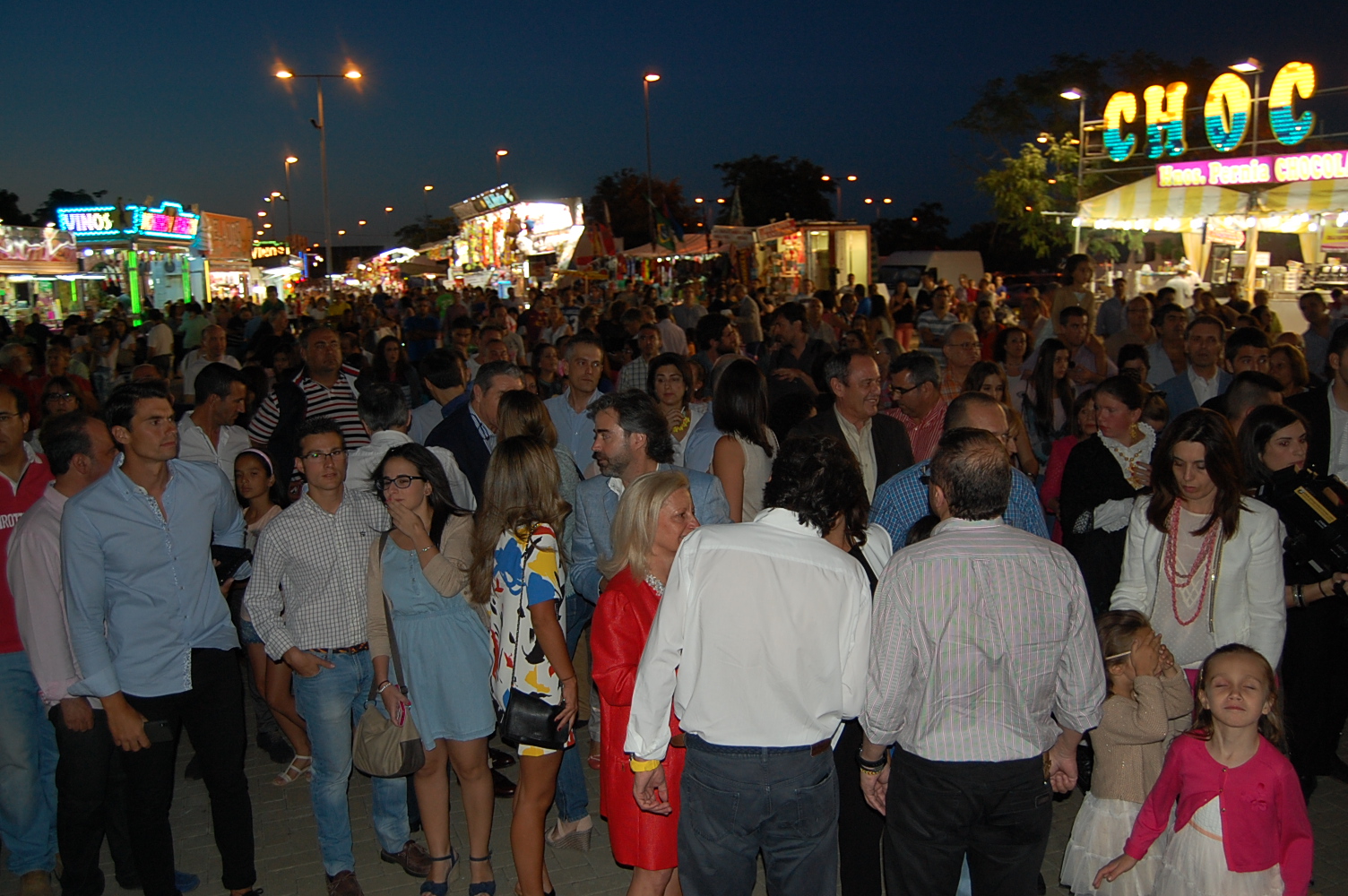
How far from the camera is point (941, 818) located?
2.89 m

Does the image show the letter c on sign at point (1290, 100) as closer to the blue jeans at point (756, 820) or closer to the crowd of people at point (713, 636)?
the crowd of people at point (713, 636)

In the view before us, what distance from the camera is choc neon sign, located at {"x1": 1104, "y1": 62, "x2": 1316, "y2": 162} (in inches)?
719

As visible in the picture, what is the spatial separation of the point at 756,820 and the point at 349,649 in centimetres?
197

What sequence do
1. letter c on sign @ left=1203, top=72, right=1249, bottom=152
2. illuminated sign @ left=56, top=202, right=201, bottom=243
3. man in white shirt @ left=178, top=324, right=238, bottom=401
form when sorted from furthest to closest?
illuminated sign @ left=56, top=202, right=201, bottom=243
letter c on sign @ left=1203, top=72, right=1249, bottom=152
man in white shirt @ left=178, top=324, right=238, bottom=401

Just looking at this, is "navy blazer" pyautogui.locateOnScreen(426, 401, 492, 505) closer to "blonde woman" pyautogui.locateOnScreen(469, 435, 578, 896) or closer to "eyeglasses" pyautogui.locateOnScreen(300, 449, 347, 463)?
"eyeglasses" pyautogui.locateOnScreen(300, 449, 347, 463)

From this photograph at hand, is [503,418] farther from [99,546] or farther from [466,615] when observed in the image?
[99,546]

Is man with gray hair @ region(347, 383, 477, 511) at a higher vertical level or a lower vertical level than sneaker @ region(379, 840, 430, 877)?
higher

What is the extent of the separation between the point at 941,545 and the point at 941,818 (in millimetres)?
808

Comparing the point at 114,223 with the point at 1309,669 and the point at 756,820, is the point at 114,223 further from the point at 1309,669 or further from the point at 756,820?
the point at 1309,669

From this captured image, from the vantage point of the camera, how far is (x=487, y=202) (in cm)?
4234

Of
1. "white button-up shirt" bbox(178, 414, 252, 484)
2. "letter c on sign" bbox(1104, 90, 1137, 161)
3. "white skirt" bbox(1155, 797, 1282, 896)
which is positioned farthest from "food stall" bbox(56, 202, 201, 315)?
"white skirt" bbox(1155, 797, 1282, 896)

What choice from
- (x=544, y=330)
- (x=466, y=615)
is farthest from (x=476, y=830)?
(x=544, y=330)

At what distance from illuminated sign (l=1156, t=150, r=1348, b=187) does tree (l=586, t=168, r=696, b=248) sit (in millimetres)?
46471

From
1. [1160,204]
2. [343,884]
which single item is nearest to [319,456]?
[343,884]
